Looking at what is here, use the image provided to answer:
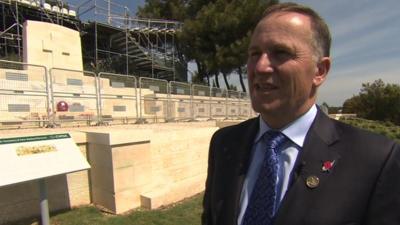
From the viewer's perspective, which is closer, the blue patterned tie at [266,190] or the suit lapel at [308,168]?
the suit lapel at [308,168]

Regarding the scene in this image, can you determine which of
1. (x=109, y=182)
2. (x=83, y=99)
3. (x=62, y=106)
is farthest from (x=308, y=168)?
(x=83, y=99)

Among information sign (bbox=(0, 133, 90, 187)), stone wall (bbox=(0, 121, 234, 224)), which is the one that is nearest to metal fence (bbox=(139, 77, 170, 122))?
stone wall (bbox=(0, 121, 234, 224))

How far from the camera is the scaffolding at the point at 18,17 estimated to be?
19.6m

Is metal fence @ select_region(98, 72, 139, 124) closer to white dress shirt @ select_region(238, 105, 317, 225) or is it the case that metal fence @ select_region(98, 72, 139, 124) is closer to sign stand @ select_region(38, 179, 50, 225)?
sign stand @ select_region(38, 179, 50, 225)

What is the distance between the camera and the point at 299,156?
1.39m

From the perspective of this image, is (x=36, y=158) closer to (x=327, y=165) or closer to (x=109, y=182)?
(x=109, y=182)

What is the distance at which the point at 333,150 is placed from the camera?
138 centimetres

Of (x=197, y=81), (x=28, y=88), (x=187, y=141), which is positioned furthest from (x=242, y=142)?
(x=197, y=81)

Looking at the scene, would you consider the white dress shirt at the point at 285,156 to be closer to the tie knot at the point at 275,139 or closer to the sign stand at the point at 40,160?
the tie knot at the point at 275,139

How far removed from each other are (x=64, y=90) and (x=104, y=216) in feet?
13.2

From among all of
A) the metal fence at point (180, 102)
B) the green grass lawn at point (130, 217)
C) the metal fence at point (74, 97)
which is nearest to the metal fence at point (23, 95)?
the metal fence at point (74, 97)

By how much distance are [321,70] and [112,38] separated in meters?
25.2

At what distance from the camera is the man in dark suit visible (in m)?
1.25

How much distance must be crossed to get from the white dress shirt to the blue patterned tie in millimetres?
23
